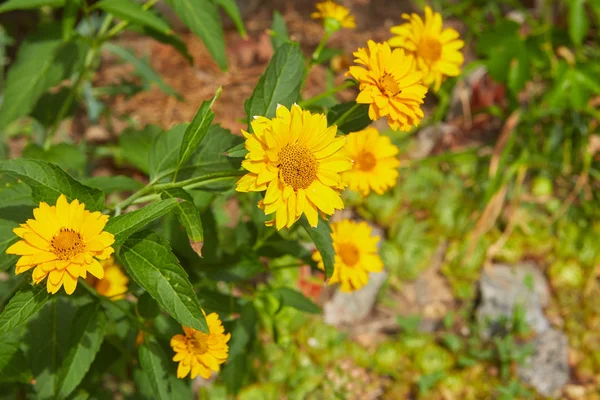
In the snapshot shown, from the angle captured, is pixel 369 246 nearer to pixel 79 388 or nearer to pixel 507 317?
pixel 79 388

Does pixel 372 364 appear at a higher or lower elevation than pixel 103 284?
lower

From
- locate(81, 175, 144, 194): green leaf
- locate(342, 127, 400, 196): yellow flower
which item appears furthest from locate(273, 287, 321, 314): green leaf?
locate(81, 175, 144, 194): green leaf

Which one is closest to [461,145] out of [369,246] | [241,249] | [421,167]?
[421,167]

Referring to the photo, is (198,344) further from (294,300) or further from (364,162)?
(364,162)

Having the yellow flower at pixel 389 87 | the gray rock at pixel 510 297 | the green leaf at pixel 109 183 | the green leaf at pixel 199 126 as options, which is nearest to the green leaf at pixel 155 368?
the green leaf at pixel 109 183

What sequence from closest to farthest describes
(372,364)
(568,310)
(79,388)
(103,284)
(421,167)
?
(79,388) → (103,284) → (372,364) → (568,310) → (421,167)

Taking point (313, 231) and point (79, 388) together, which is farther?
point (79, 388)
